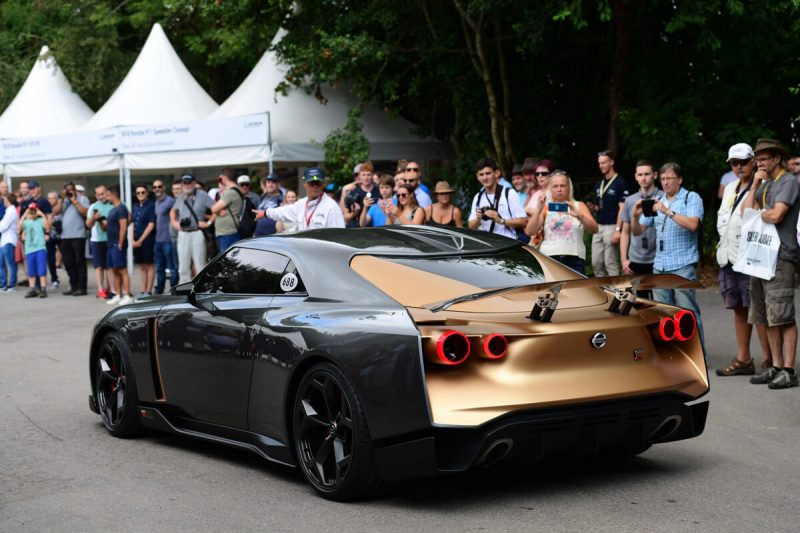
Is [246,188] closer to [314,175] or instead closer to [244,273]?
[314,175]

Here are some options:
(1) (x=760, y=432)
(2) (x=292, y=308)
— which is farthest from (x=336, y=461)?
(1) (x=760, y=432)

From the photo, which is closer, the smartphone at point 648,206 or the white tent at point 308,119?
the smartphone at point 648,206

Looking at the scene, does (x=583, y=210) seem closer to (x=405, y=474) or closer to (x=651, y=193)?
(x=651, y=193)

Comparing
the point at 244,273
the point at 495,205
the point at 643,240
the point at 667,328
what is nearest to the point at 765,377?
the point at 643,240

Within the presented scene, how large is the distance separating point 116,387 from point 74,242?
1394 cm

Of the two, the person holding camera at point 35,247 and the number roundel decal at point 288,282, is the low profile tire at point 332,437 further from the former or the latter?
the person holding camera at point 35,247

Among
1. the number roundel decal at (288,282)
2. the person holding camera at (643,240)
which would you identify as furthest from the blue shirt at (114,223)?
the number roundel decal at (288,282)

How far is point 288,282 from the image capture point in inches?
265

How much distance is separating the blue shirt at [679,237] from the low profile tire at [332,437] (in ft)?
17.5

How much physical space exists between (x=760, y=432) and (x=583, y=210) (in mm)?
3395

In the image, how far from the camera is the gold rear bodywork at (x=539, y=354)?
553 cm

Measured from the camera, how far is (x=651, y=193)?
1124 centimetres

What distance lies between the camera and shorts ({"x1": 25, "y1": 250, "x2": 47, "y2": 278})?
2172 centimetres

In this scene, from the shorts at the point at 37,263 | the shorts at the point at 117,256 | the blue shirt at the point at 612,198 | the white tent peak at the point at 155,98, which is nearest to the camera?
the blue shirt at the point at 612,198
